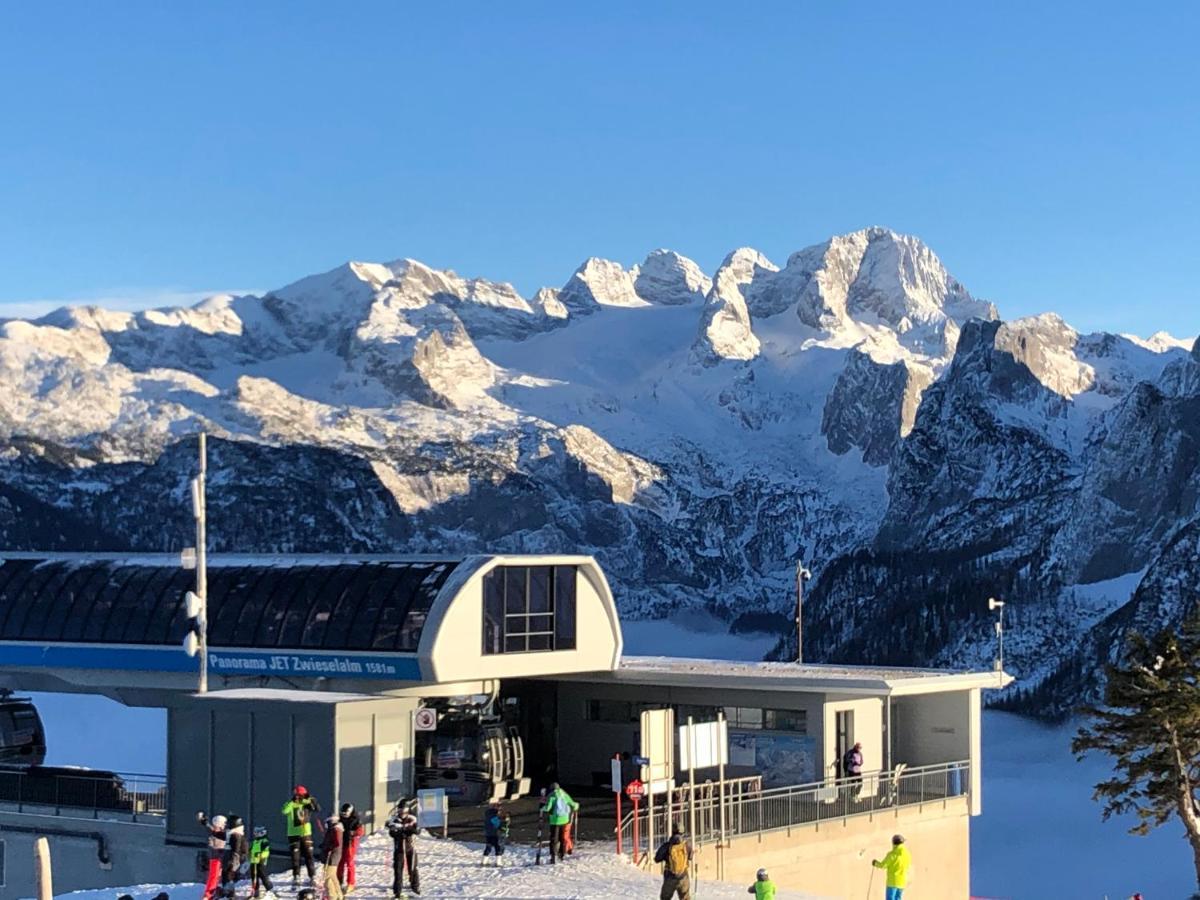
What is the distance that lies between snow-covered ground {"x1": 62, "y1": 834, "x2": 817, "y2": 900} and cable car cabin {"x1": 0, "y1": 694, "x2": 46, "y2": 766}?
20.5 m

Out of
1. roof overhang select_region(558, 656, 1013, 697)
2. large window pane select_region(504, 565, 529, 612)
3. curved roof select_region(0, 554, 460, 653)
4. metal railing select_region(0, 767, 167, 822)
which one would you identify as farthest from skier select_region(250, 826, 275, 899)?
roof overhang select_region(558, 656, 1013, 697)

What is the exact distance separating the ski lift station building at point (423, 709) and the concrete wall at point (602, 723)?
60 millimetres

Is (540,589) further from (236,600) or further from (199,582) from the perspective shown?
(199,582)

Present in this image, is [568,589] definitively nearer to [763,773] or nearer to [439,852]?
[763,773]

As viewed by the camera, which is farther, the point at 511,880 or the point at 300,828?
the point at 511,880

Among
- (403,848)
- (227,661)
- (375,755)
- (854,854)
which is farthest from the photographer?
(227,661)

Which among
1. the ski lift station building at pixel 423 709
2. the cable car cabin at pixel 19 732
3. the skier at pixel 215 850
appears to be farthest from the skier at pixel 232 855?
the cable car cabin at pixel 19 732

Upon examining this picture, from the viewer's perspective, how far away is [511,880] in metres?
30.9

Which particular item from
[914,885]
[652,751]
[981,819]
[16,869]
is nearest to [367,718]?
[652,751]

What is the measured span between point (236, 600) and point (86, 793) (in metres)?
6.45

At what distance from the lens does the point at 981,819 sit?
165 metres

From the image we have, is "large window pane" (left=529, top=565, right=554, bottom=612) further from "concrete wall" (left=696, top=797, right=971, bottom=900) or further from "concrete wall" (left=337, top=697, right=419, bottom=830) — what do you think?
"concrete wall" (left=696, top=797, right=971, bottom=900)

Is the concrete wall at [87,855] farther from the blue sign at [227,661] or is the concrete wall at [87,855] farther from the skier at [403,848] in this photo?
the skier at [403,848]

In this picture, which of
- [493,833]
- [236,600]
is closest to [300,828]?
[493,833]
